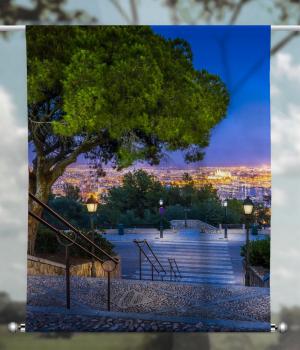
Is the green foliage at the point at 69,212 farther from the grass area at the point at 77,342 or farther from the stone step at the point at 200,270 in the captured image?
the grass area at the point at 77,342

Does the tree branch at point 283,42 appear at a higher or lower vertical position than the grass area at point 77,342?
higher

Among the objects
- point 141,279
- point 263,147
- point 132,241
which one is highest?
point 263,147

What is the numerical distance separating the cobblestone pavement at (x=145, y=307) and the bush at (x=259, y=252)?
7.6 inches

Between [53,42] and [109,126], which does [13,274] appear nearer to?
[109,126]

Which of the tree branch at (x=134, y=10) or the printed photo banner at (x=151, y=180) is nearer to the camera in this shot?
the printed photo banner at (x=151, y=180)

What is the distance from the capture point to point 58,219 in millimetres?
3939

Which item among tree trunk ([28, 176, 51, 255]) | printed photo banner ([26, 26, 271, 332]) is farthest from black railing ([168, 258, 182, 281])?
tree trunk ([28, 176, 51, 255])

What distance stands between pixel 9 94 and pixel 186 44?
1.36 m

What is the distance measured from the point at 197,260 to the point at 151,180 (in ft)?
2.23

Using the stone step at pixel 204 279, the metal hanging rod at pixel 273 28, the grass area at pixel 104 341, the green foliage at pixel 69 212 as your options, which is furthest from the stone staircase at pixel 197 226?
the metal hanging rod at pixel 273 28

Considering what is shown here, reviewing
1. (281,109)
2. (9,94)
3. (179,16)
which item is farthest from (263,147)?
(9,94)

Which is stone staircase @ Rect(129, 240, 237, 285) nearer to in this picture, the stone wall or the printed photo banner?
the printed photo banner

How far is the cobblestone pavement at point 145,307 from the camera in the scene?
12.7 feet

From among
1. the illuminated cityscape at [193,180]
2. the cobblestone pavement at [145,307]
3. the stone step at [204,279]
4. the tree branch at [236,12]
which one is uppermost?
the tree branch at [236,12]
